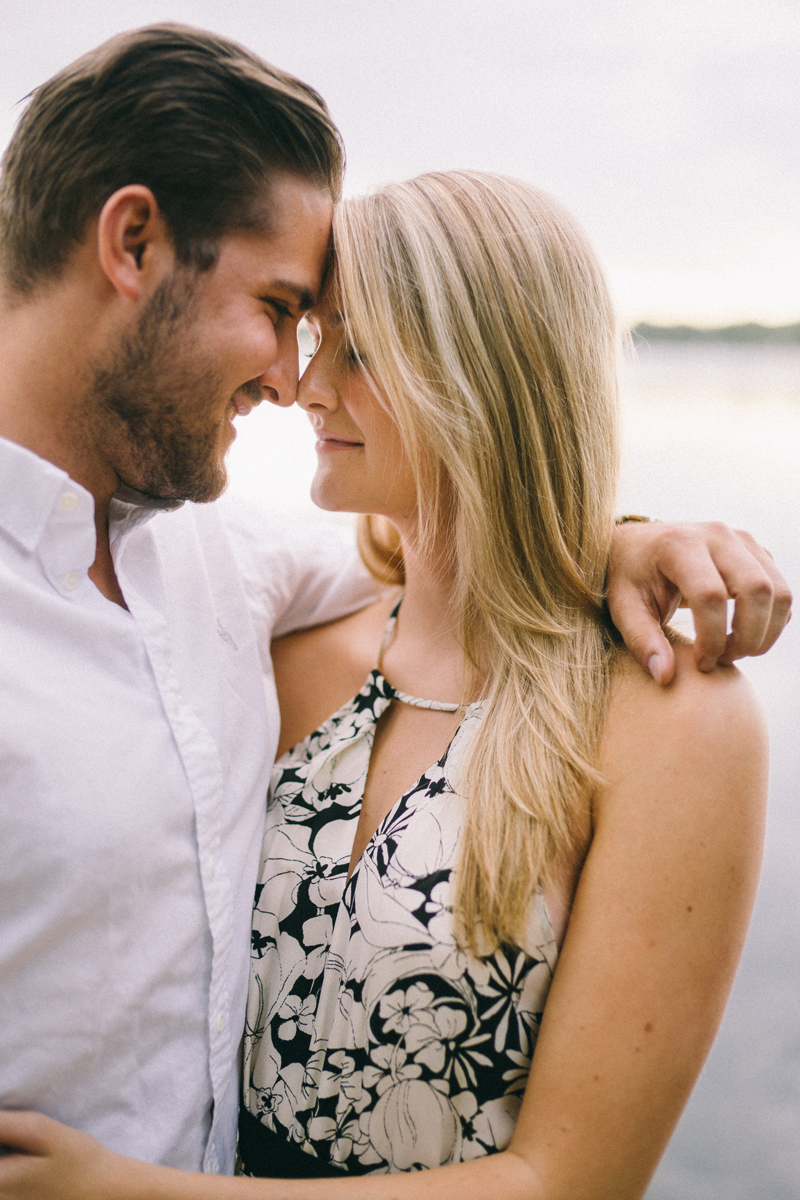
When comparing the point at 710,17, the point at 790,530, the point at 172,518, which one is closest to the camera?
the point at 172,518

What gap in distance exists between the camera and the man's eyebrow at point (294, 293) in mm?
1171

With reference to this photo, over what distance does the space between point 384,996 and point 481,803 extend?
0.88 ft

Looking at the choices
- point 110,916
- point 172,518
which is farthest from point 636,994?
point 172,518

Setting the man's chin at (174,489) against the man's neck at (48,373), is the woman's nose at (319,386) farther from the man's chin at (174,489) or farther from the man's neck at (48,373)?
the man's neck at (48,373)

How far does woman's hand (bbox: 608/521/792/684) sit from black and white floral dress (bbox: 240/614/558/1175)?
0.92ft

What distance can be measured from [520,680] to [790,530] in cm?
204

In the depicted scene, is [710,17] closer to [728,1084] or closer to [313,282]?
[313,282]

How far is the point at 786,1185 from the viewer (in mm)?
2025

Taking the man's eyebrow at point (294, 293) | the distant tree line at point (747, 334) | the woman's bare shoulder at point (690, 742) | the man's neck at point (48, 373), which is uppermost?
the distant tree line at point (747, 334)

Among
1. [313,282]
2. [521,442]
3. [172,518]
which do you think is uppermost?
[313,282]

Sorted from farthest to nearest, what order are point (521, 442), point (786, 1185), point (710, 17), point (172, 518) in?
point (786, 1185), point (710, 17), point (172, 518), point (521, 442)

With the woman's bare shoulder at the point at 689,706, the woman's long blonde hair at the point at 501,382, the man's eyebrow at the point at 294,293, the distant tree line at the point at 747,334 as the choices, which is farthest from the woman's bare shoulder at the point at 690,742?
the distant tree line at the point at 747,334

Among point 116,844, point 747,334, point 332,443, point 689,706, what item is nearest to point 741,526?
point 747,334

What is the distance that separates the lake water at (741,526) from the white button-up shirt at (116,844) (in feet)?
1.88
